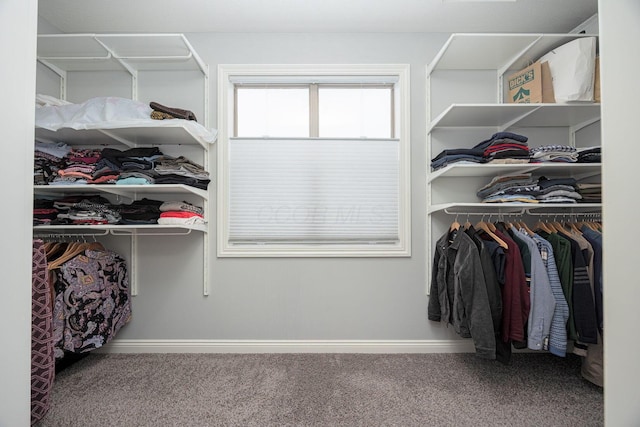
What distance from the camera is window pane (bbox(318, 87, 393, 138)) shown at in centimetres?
239

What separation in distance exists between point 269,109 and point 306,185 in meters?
0.72

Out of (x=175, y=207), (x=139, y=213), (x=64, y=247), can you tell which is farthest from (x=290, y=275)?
(x=64, y=247)

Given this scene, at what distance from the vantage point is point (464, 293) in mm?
1718

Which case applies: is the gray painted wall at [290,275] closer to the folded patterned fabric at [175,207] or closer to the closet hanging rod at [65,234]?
the closet hanging rod at [65,234]

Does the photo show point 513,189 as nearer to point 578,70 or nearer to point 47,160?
point 578,70

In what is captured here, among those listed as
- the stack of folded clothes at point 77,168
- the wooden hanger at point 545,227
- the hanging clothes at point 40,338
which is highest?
the stack of folded clothes at point 77,168

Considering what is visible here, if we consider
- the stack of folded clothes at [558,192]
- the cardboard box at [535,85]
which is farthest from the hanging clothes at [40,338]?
the cardboard box at [535,85]

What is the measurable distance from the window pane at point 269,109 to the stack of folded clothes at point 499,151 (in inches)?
47.2

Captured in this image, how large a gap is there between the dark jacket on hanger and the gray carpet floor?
1.02ft

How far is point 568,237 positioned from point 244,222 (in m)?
2.12

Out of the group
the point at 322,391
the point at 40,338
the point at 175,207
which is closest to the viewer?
the point at 40,338

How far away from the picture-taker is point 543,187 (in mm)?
1841

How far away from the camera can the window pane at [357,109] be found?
2.39m

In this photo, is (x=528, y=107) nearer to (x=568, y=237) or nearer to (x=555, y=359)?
(x=568, y=237)
